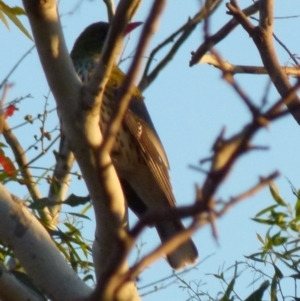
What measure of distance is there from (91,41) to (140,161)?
102cm

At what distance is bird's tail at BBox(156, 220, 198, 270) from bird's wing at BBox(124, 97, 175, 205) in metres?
0.17

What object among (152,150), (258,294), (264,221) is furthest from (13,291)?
(152,150)

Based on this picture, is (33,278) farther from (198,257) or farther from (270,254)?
(198,257)

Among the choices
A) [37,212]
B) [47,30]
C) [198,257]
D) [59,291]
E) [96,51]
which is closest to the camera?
[47,30]

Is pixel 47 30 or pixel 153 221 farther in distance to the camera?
pixel 47 30

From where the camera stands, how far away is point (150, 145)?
3807mm

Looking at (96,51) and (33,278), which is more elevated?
(96,51)

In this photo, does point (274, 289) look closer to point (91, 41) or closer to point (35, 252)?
point (35, 252)

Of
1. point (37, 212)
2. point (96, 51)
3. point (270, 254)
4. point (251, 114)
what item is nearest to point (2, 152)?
point (37, 212)

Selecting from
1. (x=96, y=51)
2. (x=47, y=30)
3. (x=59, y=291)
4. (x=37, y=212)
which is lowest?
(x=59, y=291)

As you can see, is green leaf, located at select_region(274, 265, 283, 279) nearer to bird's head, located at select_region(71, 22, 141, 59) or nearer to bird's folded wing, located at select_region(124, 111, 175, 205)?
bird's folded wing, located at select_region(124, 111, 175, 205)

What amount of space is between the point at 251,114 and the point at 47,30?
1116mm

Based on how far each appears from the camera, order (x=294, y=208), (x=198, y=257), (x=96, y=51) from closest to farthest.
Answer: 1. (x=294, y=208)
2. (x=198, y=257)
3. (x=96, y=51)

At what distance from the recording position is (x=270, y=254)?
2.73 metres
